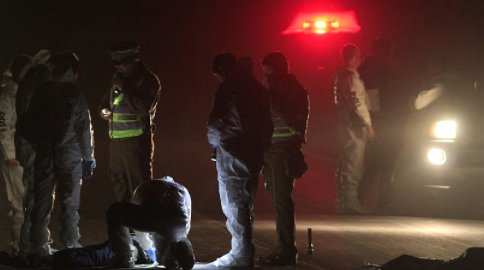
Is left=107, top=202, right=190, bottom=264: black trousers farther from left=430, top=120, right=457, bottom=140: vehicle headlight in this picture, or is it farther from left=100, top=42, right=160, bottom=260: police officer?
left=430, top=120, right=457, bottom=140: vehicle headlight

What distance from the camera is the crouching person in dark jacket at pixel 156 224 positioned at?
9438mm

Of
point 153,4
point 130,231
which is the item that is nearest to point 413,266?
point 130,231

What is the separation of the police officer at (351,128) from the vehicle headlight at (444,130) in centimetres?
120

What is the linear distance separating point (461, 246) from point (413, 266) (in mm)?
2331

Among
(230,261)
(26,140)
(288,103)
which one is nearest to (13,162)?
(26,140)

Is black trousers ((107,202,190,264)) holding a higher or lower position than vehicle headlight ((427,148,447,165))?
lower

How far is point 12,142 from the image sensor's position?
11477mm

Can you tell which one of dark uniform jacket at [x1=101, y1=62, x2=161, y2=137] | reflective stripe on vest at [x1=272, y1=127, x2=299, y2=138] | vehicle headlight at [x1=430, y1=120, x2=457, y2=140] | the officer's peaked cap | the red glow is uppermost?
the red glow

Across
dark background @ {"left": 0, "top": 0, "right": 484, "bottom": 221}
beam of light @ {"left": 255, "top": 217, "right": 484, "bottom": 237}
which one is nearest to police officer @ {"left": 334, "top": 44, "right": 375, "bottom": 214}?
dark background @ {"left": 0, "top": 0, "right": 484, "bottom": 221}

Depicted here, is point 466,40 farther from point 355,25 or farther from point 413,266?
point 413,266

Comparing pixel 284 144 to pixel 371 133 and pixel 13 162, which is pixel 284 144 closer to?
pixel 13 162

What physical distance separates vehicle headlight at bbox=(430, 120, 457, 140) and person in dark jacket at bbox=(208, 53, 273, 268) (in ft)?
15.8

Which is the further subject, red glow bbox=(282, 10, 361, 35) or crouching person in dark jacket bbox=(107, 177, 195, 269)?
red glow bbox=(282, 10, 361, 35)

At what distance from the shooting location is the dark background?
16.2 m
